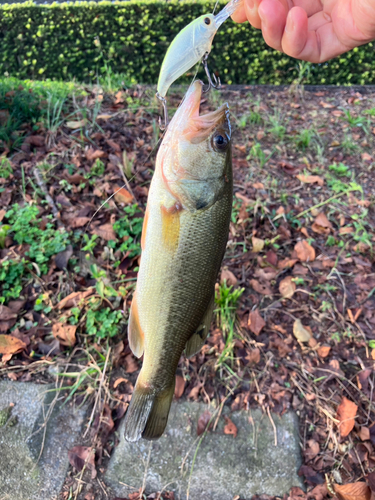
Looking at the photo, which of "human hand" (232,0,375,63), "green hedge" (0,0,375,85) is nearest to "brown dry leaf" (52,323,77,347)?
"human hand" (232,0,375,63)

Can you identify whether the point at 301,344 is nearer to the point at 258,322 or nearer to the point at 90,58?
the point at 258,322

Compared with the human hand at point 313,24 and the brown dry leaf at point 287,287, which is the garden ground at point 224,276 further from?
the human hand at point 313,24

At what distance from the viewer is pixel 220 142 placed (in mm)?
1349

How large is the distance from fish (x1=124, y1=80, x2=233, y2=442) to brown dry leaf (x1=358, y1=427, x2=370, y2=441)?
160 cm

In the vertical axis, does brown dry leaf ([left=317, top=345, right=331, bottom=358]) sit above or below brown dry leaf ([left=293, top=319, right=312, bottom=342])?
below

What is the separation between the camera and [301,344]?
8.48ft

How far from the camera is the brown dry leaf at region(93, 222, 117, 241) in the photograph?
282 centimetres

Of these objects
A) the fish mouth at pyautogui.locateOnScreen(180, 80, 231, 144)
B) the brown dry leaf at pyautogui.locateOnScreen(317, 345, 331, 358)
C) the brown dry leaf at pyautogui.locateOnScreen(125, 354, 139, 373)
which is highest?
the fish mouth at pyautogui.locateOnScreen(180, 80, 231, 144)

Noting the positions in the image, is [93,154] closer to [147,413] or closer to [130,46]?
[147,413]

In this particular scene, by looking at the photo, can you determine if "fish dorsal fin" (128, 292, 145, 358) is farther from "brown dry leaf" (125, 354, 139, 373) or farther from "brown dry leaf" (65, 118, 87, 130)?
"brown dry leaf" (65, 118, 87, 130)

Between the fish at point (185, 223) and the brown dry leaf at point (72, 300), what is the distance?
1.28 m

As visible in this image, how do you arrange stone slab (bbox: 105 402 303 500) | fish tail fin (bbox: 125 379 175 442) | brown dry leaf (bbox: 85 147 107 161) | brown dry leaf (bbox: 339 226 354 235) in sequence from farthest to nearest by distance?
brown dry leaf (bbox: 85 147 107 161), brown dry leaf (bbox: 339 226 354 235), stone slab (bbox: 105 402 303 500), fish tail fin (bbox: 125 379 175 442)

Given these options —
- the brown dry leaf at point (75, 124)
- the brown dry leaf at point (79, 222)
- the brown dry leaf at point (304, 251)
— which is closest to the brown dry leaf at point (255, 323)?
the brown dry leaf at point (304, 251)

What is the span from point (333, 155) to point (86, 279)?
3.16 m
